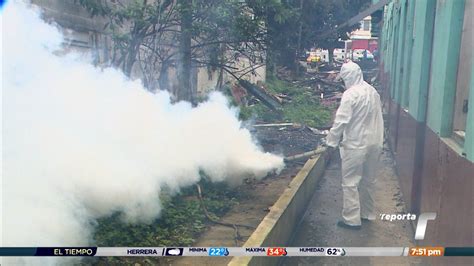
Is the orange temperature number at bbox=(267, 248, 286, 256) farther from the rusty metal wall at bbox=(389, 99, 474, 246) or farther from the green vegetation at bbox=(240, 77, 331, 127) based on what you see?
the green vegetation at bbox=(240, 77, 331, 127)

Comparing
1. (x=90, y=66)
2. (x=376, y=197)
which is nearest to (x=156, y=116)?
(x=90, y=66)

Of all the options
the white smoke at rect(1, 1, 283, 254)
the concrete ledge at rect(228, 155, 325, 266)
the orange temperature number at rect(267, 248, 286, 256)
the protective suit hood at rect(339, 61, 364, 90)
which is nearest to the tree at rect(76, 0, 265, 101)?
the white smoke at rect(1, 1, 283, 254)

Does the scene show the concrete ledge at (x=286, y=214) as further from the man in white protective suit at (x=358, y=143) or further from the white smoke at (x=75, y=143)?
the white smoke at (x=75, y=143)

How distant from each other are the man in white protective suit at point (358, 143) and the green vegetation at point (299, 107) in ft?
0.56

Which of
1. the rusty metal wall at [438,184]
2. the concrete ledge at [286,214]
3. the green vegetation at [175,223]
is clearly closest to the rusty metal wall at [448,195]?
the rusty metal wall at [438,184]

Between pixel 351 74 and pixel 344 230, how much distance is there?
123cm

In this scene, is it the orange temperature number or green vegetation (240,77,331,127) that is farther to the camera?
green vegetation (240,77,331,127)

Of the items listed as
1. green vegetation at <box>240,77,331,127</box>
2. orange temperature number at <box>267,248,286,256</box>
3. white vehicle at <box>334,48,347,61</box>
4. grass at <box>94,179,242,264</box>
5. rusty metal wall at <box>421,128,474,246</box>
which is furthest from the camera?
green vegetation at <box>240,77,331,127</box>

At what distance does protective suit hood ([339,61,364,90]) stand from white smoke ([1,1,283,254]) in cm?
162

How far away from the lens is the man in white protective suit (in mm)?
3585

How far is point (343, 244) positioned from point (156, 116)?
2.03 meters

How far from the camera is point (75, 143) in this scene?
119 inches

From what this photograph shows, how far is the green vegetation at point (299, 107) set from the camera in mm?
3338

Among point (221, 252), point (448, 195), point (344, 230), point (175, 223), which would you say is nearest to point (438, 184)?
point (448, 195)
